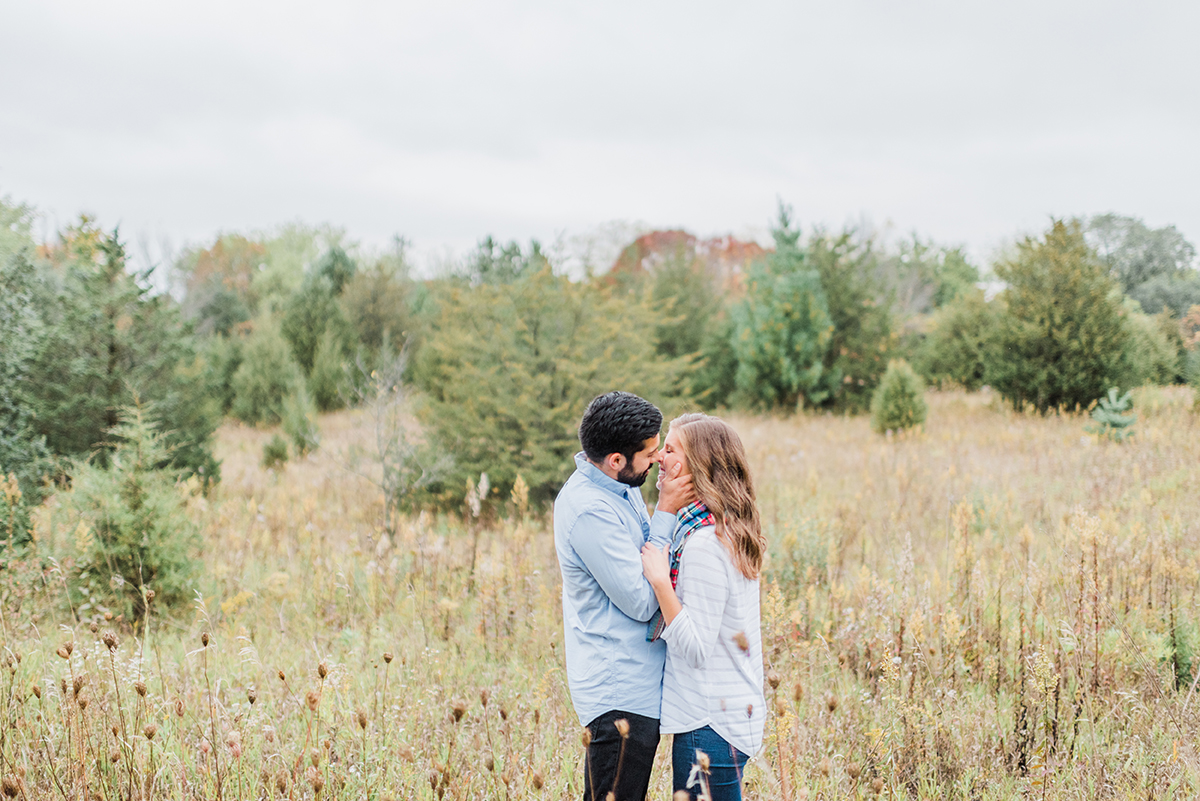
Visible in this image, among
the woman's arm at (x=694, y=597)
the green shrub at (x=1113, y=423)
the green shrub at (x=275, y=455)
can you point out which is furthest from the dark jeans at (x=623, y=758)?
the green shrub at (x=275, y=455)

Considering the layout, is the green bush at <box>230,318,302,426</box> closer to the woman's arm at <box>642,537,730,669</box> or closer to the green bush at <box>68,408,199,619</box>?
the green bush at <box>68,408,199,619</box>

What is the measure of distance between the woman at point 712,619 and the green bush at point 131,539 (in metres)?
4.33

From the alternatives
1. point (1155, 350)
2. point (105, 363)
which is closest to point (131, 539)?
point (105, 363)

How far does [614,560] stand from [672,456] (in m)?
0.38

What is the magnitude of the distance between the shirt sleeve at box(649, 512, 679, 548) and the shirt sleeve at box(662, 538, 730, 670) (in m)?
0.09

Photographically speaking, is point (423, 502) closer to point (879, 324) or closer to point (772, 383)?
point (772, 383)

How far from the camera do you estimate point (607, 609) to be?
197cm

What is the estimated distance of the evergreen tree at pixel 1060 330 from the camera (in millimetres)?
13938

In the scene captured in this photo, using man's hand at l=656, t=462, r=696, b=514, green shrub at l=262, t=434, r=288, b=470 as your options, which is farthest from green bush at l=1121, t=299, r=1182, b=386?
green shrub at l=262, t=434, r=288, b=470

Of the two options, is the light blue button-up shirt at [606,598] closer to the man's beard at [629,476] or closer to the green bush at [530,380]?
the man's beard at [629,476]

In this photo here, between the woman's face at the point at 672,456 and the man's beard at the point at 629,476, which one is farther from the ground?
the woman's face at the point at 672,456

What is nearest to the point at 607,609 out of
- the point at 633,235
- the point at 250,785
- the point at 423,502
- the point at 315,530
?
the point at 250,785

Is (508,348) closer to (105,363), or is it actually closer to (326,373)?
(105,363)

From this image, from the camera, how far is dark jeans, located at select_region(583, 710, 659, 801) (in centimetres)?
194
